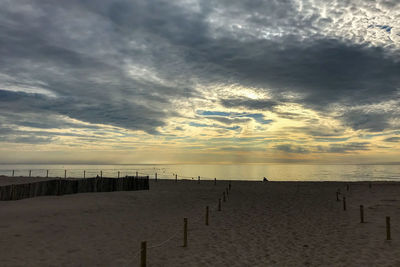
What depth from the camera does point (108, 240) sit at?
1386 cm

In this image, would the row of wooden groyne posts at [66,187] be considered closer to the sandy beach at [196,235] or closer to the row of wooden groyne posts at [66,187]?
the row of wooden groyne posts at [66,187]

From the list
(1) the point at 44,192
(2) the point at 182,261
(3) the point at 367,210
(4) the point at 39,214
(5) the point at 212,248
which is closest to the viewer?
(2) the point at 182,261

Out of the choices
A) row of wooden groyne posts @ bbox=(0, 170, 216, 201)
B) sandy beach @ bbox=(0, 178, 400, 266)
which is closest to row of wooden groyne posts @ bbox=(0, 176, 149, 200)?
row of wooden groyne posts @ bbox=(0, 170, 216, 201)

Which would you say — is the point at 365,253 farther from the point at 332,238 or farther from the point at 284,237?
the point at 284,237

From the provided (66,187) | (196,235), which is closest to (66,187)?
(66,187)

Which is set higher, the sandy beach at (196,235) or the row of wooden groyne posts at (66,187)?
the row of wooden groyne posts at (66,187)

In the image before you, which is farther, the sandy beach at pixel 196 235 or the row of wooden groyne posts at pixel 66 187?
the row of wooden groyne posts at pixel 66 187

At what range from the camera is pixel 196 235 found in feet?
48.9

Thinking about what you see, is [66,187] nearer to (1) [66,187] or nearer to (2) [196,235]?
(1) [66,187]

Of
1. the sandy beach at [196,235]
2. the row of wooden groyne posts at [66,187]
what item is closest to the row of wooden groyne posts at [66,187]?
the row of wooden groyne posts at [66,187]

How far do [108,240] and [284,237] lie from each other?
8.66 m

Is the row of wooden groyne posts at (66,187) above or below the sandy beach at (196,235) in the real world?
above

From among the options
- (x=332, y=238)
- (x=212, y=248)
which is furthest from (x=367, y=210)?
(x=212, y=248)

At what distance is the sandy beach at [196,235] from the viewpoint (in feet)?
37.1
